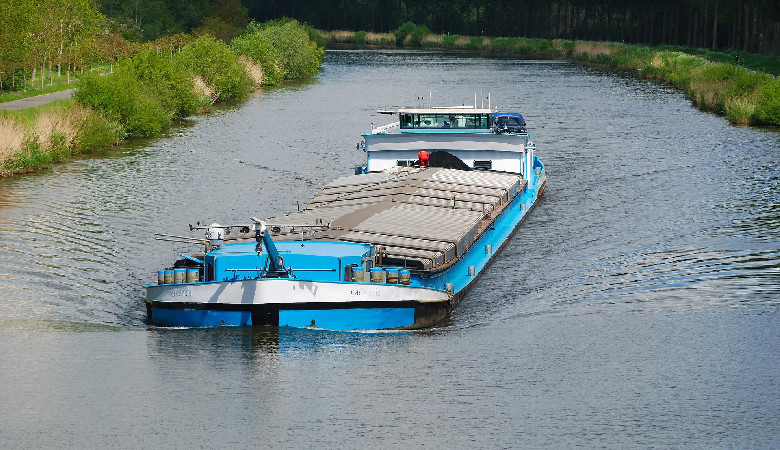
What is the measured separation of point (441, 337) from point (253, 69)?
7963 centimetres

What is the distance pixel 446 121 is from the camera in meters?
47.8

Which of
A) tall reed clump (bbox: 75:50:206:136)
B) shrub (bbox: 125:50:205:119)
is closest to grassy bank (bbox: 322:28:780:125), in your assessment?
shrub (bbox: 125:50:205:119)

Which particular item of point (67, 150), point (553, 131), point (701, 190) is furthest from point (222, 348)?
point (553, 131)

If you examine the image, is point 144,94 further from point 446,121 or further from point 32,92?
point 446,121

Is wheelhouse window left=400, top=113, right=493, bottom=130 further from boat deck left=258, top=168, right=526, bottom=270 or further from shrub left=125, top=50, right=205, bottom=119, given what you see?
shrub left=125, top=50, right=205, bottom=119

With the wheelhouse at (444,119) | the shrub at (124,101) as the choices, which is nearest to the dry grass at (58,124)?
the shrub at (124,101)

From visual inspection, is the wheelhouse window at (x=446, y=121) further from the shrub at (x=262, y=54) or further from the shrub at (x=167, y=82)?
the shrub at (x=262, y=54)

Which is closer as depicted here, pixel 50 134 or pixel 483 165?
pixel 483 165

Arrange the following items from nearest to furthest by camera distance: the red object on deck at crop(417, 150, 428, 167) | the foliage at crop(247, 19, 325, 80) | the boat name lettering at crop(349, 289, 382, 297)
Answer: the boat name lettering at crop(349, 289, 382, 297) < the red object on deck at crop(417, 150, 428, 167) < the foliage at crop(247, 19, 325, 80)

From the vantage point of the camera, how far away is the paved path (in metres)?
66.6

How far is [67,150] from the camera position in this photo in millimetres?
58438

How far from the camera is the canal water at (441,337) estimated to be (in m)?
23.3

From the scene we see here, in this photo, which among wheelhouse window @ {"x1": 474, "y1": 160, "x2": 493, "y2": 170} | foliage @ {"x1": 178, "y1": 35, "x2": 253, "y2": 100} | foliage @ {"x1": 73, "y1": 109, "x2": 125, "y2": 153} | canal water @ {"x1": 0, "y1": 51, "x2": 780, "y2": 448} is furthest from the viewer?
foliage @ {"x1": 178, "y1": 35, "x2": 253, "y2": 100}

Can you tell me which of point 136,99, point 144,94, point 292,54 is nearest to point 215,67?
point 144,94
